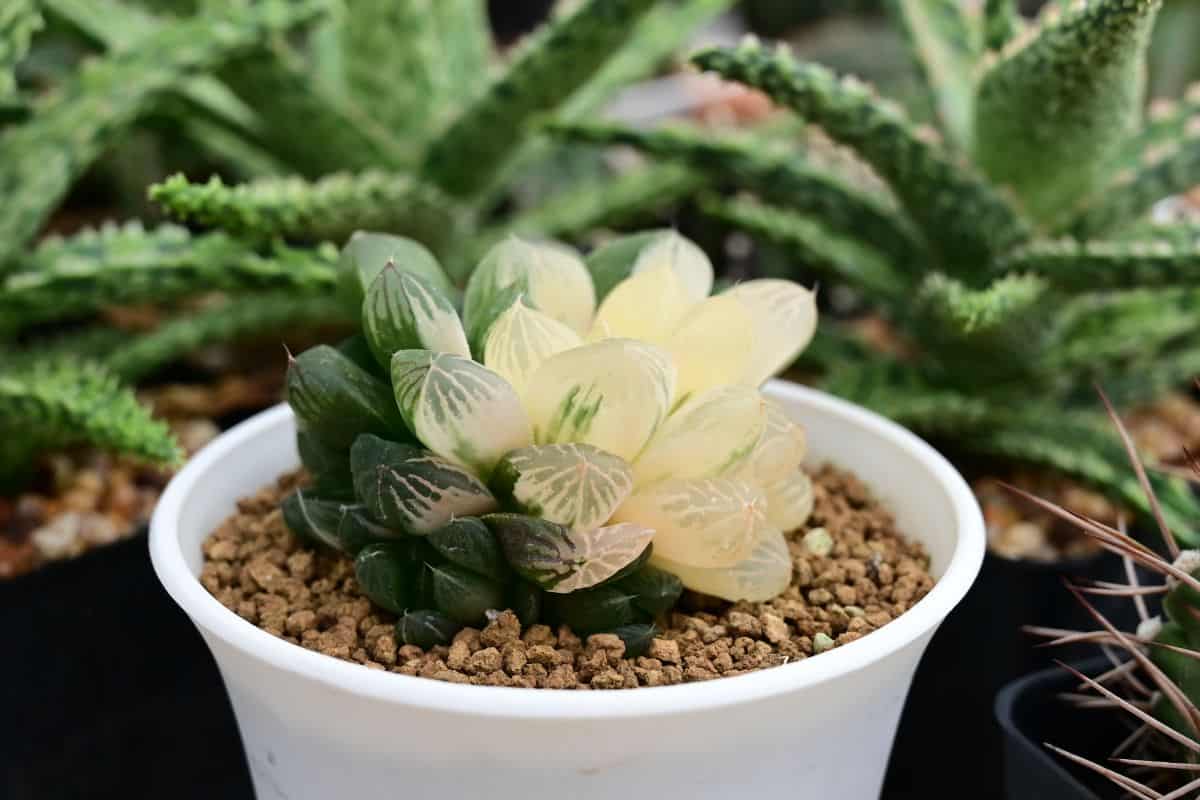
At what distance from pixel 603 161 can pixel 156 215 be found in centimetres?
39

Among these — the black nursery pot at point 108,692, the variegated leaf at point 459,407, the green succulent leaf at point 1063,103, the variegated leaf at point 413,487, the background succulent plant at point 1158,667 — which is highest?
the green succulent leaf at point 1063,103

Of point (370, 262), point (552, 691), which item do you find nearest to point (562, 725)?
point (552, 691)

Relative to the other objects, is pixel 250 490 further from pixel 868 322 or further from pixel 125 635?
pixel 868 322

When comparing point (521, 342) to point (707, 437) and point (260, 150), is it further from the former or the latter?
point (260, 150)

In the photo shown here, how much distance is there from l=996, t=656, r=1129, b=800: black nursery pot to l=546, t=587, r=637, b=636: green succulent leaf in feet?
0.60

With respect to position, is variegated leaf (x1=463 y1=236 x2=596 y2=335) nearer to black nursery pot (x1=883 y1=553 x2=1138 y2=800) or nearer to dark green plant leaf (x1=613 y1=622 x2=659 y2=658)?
dark green plant leaf (x1=613 y1=622 x2=659 y2=658)

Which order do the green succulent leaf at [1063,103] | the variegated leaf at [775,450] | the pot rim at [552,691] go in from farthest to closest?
the green succulent leaf at [1063,103]
the variegated leaf at [775,450]
the pot rim at [552,691]

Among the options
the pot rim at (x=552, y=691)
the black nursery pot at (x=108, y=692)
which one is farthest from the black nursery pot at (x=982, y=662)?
the black nursery pot at (x=108, y=692)

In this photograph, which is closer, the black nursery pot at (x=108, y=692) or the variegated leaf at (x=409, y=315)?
the variegated leaf at (x=409, y=315)

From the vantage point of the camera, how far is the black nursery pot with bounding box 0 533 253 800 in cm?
59

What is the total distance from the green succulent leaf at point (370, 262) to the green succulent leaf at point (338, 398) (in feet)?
0.12

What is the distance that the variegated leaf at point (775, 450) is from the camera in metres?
0.46

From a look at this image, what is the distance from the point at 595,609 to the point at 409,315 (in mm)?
128

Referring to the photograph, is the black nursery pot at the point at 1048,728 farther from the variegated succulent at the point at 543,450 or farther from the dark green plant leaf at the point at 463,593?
the dark green plant leaf at the point at 463,593
